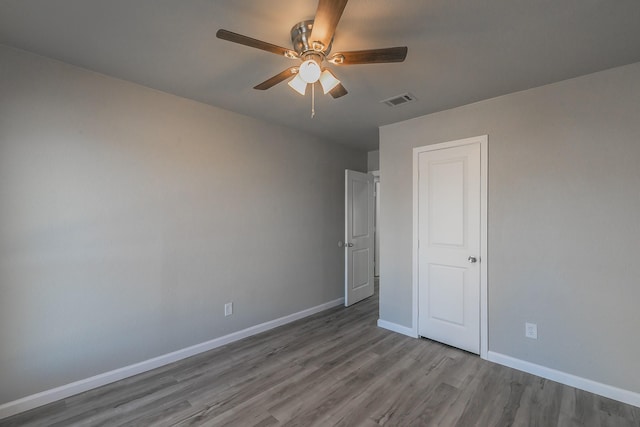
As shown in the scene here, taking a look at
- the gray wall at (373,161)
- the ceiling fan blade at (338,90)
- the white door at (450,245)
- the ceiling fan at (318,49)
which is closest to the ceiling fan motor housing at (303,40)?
the ceiling fan at (318,49)

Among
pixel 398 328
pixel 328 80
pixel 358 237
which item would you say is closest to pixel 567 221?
pixel 398 328

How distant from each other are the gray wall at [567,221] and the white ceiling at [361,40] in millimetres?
244

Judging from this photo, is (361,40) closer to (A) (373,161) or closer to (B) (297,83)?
(B) (297,83)

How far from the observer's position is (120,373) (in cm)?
236

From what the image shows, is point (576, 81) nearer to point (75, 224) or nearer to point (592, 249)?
point (592, 249)

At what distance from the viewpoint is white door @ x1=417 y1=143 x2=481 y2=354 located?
2.83 metres

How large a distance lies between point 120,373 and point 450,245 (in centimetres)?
324

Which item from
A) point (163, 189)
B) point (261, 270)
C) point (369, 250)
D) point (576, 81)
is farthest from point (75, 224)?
point (576, 81)

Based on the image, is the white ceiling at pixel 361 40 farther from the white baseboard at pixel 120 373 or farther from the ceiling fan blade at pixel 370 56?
the white baseboard at pixel 120 373

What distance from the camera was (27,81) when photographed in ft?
6.57

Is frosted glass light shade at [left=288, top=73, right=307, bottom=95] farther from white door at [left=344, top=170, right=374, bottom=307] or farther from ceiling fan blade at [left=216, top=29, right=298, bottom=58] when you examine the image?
white door at [left=344, top=170, right=374, bottom=307]

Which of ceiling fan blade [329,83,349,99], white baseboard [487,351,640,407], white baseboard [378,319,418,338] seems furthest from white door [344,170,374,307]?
ceiling fan blade [329,83,349,99]

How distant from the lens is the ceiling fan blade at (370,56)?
4.92 feet

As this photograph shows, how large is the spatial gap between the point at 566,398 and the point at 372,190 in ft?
10.6
